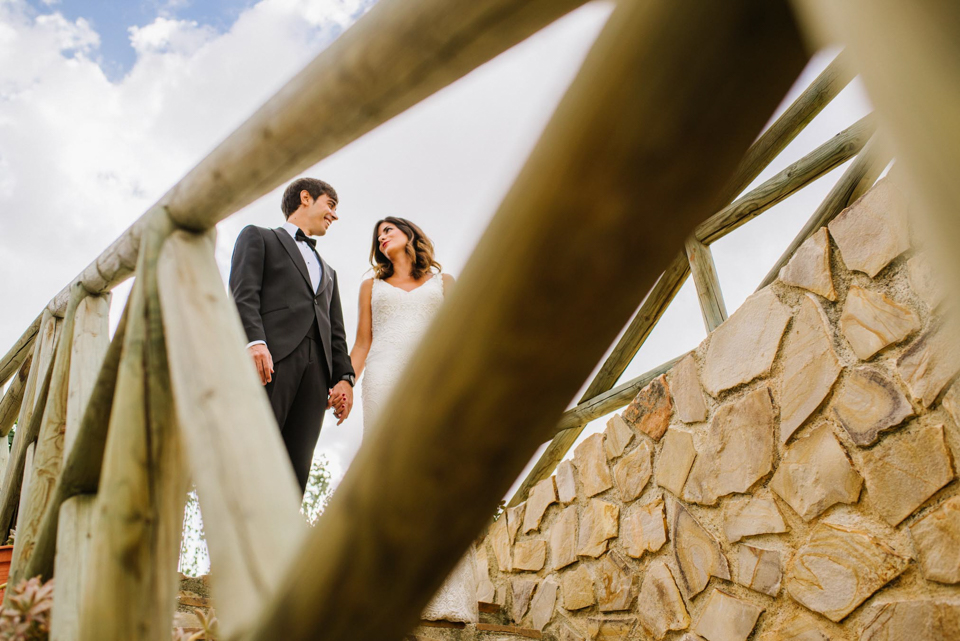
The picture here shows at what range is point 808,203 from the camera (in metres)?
2.85

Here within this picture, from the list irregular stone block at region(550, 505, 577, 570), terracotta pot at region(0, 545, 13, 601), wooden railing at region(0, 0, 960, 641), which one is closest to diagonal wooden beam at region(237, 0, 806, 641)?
wooden railing at region(0, 0, 960, 641)

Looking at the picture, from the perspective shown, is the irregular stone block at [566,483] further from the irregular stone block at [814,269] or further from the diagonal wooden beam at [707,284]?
the irregular stone block at [814,269]

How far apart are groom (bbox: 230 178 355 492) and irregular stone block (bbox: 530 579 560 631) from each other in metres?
1.30

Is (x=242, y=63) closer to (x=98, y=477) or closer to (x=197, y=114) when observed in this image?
(x=197, y=114)

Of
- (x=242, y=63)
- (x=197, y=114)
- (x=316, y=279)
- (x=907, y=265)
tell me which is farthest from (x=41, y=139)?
(x=907, y=265)

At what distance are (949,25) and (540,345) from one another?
179 mm

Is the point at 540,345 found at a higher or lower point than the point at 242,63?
lower

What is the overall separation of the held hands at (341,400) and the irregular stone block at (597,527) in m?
1.17

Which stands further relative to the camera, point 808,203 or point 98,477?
point 808,203

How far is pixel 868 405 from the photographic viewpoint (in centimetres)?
153

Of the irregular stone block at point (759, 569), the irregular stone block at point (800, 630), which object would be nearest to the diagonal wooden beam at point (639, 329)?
the irregular stone block at point (759, 569)

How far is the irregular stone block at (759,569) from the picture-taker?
1700mm

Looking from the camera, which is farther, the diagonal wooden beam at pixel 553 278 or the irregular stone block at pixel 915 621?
the irregular stone block at pixel 915 621

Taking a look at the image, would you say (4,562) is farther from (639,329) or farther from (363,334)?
(639,329)
